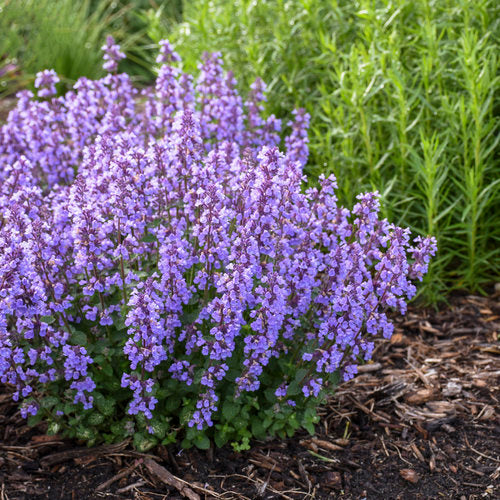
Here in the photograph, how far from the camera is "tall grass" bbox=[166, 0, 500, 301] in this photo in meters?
3.93

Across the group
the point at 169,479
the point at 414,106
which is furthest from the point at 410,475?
the point at 414,106

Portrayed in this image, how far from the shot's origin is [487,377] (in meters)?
3.61

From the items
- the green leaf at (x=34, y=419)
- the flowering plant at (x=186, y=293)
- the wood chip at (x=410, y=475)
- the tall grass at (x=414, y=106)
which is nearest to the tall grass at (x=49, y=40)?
the tall grass at (x=414, y=106)

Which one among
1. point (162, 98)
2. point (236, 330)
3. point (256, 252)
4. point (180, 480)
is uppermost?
point (162, 98)

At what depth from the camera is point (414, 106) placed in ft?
13.6

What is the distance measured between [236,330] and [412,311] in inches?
78.1

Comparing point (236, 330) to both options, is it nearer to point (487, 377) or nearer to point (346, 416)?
point (346, 416)

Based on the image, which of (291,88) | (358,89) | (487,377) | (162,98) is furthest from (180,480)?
(291,88)

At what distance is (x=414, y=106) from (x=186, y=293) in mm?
2135

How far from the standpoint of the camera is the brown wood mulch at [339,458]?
2926 mm

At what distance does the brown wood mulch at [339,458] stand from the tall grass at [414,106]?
36.3 inches

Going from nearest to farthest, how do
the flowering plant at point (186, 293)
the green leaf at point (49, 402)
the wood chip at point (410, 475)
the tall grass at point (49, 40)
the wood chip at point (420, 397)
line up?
1. the flowering plant at point (186, 293)
2. the green leaf at point (49, 402)
3. the wood chip at point (410, 475)
4. the wood chip at point (420, 397)
5. the tall grass at point (49, 40)

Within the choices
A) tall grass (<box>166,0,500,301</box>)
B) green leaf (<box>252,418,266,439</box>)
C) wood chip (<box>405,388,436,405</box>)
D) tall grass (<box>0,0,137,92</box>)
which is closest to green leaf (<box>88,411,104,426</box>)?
green leaf (<box>252,418,266,439</box>)

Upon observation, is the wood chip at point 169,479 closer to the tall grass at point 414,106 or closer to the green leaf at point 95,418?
the green leaf at point 95,418
